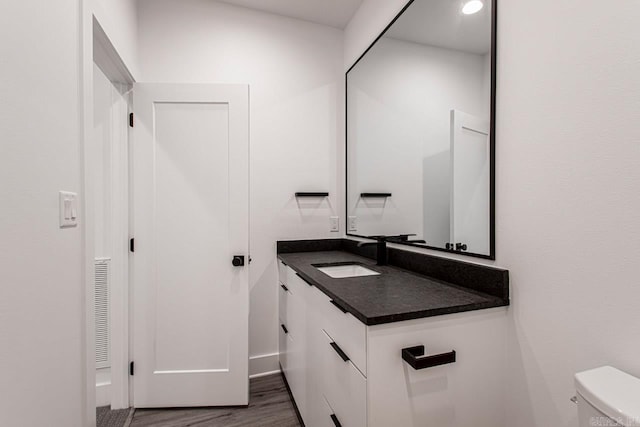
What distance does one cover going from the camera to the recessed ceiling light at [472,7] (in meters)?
1.31

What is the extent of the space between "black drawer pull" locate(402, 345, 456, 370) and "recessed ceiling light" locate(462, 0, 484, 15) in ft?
4.48

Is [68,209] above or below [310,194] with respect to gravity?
below

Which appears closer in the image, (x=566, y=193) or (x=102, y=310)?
(x=566, y=193)

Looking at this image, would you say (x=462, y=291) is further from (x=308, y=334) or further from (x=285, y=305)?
(x=285, y=305)

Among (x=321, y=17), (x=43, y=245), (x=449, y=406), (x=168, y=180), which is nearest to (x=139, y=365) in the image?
(x=168, y=180)

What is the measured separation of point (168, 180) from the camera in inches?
79.4

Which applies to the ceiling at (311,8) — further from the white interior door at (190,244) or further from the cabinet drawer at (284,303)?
the cabinet drawer at (284,303)

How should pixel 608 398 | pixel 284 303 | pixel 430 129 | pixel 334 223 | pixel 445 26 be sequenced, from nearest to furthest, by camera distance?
1. pixel 608 398
2. pixel 445 26
3. pixel 430 129
4. pixel 284 303
5. pixel 334 223

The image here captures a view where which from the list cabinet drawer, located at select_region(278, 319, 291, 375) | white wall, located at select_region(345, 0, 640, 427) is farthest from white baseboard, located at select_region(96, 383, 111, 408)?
white wall, located at select_region(345, 0, 640, 427)

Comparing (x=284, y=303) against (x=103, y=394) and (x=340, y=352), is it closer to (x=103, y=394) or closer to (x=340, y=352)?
(x=340, y=352)

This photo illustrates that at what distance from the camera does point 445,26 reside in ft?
4.93

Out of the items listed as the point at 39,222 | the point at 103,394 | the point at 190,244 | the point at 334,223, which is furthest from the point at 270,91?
the point at 103,394

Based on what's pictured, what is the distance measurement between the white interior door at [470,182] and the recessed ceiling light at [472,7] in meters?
0.41

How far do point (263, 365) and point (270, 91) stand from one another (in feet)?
6.99
